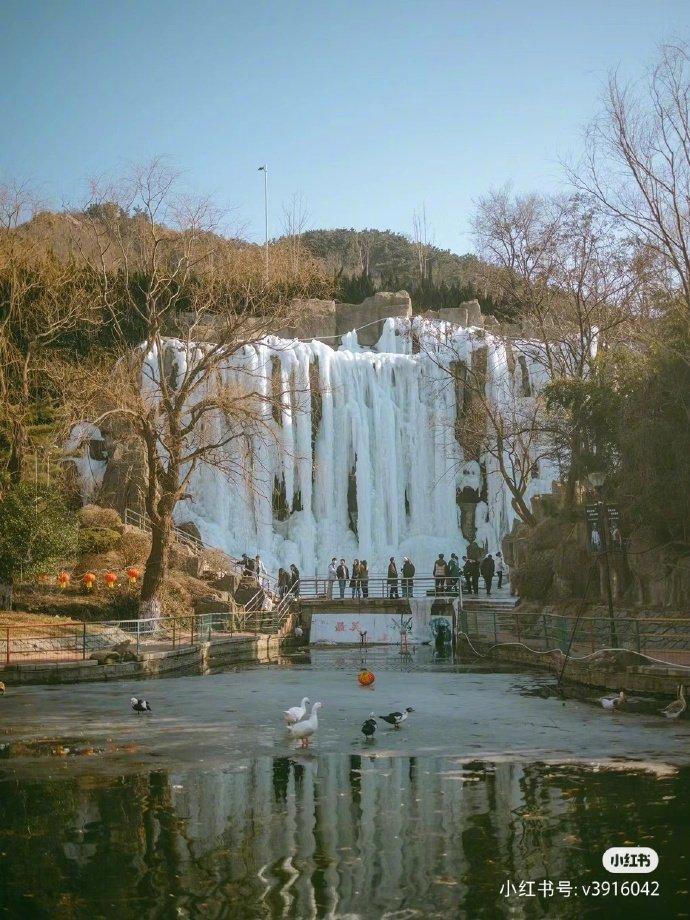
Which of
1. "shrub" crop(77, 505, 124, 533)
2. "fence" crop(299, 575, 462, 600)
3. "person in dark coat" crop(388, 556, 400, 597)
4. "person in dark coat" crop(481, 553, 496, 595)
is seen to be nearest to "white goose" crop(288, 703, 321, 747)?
"fence" crop(299, 575, 462, 600)

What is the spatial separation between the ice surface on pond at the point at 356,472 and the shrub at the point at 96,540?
9904 mm

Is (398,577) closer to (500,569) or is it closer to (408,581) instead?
(408,581)

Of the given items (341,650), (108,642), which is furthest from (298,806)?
(341,650)

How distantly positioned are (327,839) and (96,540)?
25371mm

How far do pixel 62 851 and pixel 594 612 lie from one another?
2060 cm

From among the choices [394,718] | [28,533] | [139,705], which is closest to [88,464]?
[28,533]

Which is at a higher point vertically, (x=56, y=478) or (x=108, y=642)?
(x=56, y=478)

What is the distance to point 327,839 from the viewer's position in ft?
27.8

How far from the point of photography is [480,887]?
7188 millimetres

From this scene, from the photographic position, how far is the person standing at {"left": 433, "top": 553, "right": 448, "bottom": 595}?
37094 mm

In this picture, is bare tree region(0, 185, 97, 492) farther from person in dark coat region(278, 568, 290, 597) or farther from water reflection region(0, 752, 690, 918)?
water reflection region(0, 752, 690, 918)

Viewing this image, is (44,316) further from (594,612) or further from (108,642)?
(594,612)

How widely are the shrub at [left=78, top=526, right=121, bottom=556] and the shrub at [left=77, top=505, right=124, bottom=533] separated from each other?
553 millimetres

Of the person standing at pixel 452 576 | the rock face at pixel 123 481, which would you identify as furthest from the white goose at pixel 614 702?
the rock face at pixel 123 481
